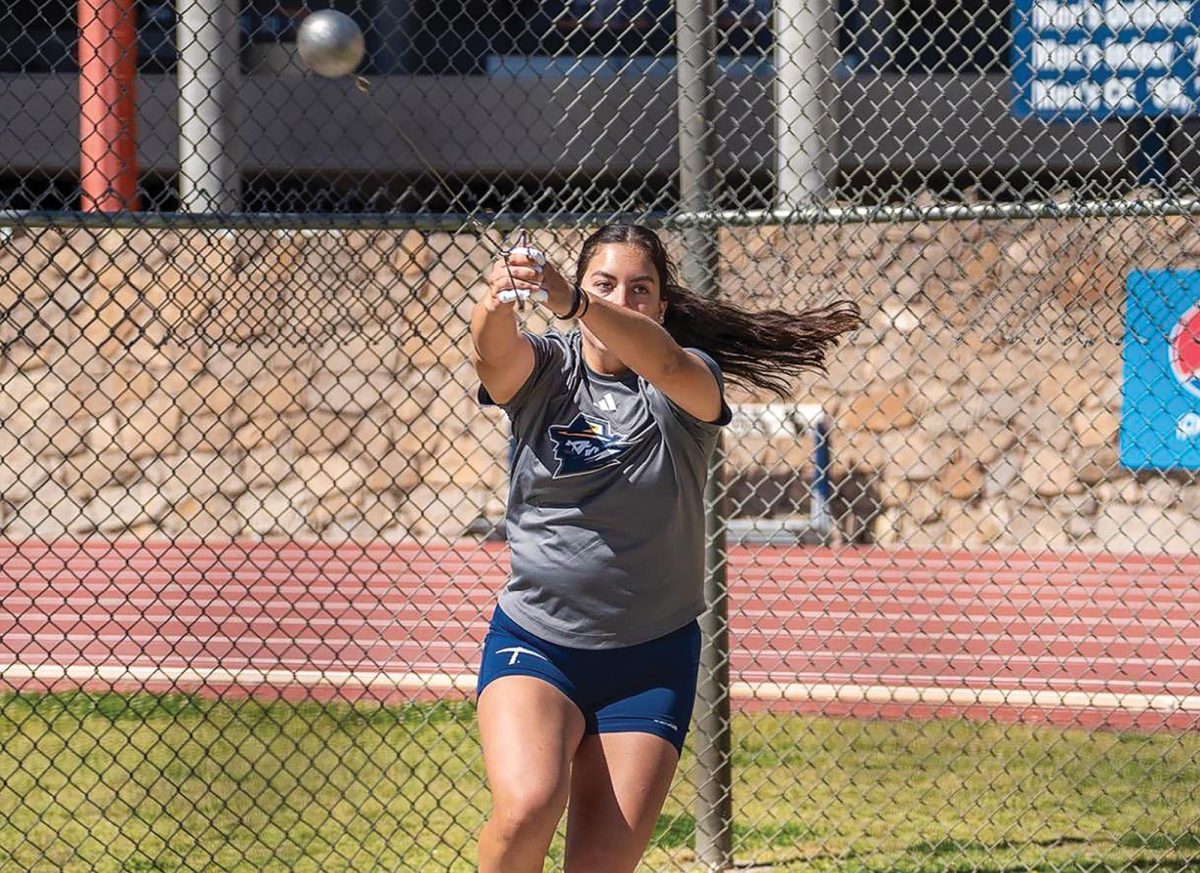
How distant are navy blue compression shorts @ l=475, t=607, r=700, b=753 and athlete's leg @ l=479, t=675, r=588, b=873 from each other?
0.04m

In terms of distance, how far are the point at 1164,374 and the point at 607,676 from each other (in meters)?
2.96

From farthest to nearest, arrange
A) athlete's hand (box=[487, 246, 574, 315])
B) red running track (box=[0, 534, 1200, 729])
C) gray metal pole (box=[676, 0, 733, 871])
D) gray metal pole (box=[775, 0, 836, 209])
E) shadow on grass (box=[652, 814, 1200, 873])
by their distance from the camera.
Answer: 1. red running track (box=[0, 534, 1200, 729])
2. gray metal pole (box=[775, 0, 836, 209])
3. shadow on grass (box=[652, 814, 1200, 873])
4. gray metal pole (box=[676, 0, 733, 871])
5. athlete's hand (box=[487, 246, 574, 315])

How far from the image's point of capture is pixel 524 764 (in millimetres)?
2777

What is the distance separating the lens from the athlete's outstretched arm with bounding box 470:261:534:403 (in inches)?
106

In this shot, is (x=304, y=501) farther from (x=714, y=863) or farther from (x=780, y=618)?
(x=714, y=863)

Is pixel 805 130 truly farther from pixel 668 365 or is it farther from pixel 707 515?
pixel 668 365

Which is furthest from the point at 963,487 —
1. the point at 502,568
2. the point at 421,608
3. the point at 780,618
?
the point at 421,608

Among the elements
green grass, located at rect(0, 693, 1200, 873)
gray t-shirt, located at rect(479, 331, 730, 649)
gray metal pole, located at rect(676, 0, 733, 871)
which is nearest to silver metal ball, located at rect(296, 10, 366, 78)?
gray t-shirt, located at rect(479, 331, 730, 649)

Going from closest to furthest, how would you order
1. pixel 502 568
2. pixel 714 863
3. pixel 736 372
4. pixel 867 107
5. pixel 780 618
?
1. pixel 736 372
2. pixel 714 863
3. pixel 780 618
4. pixel 502 568
5. pixel 867 107

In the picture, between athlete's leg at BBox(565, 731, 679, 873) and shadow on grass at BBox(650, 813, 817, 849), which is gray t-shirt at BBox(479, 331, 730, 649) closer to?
athlete's leg at BBox(565, 731, 679, 873)

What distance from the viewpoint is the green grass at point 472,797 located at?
434cm

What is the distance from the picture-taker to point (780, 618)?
27.6 feet

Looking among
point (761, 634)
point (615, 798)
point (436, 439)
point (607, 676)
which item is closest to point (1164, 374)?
point (761, 634)

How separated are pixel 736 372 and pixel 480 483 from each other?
687 cm
